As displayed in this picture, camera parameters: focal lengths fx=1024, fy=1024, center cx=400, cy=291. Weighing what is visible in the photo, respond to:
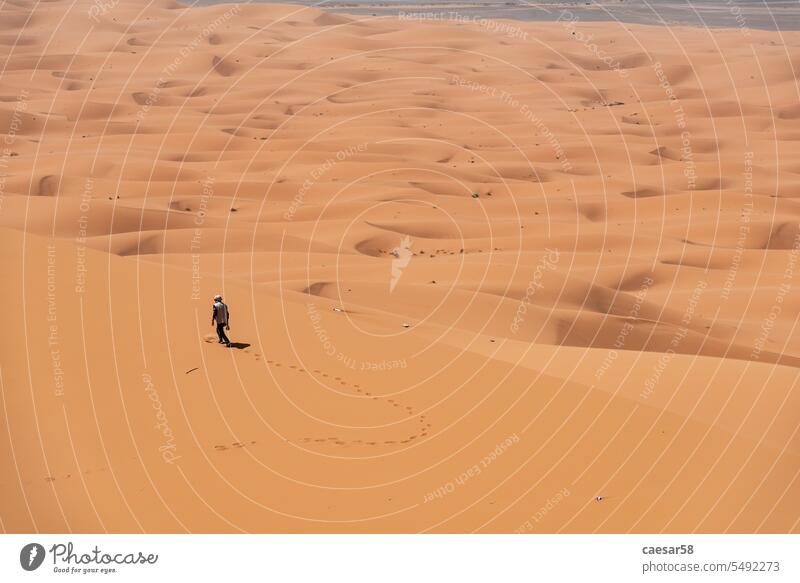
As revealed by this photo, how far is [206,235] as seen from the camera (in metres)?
23.2

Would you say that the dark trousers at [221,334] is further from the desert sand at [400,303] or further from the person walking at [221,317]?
the desert sand at [400,303]

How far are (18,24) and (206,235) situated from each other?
157 feet

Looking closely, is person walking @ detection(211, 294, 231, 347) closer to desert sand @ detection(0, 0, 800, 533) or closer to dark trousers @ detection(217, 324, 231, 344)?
dark trousers @ detection(217, 324, 231, 344)

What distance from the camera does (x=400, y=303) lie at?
17.5 m

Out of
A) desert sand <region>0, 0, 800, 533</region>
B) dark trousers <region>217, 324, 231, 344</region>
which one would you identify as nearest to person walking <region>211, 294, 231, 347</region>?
dark trousers <region>217, 324, 231, 344</region>

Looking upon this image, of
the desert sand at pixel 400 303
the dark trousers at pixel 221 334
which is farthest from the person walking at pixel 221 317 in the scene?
the desert sand at pixel 400 303

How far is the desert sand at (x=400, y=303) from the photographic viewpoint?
9.79 metres

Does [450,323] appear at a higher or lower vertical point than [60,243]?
lower

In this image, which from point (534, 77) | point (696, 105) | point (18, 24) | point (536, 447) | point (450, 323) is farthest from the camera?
point (18, 24)

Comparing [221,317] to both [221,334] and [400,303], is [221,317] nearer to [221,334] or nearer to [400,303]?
[221,334]

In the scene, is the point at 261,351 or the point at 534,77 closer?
the point at 261,351

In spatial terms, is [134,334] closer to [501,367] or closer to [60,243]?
[60,243]

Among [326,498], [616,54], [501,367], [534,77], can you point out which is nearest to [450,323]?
[501,367]

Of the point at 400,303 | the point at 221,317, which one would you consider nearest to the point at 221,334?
the point at 221,317
